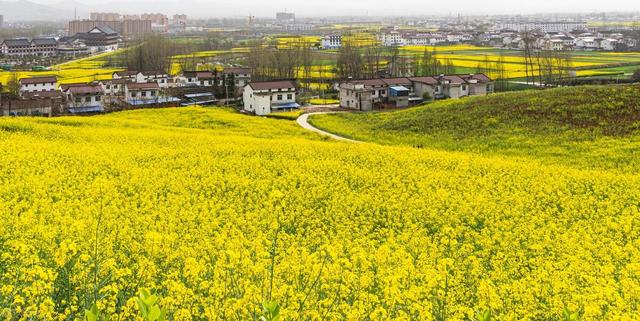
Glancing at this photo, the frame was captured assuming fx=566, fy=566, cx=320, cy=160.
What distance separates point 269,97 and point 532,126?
87.7 feet

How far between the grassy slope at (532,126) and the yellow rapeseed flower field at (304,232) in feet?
19.1

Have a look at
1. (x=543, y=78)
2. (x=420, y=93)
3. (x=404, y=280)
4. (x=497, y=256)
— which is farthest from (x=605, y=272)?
(x=543, y=78)

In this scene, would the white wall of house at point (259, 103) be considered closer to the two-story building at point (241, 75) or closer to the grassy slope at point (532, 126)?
the grassy slope at point (532, 126)

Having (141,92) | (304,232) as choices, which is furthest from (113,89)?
(304,232)

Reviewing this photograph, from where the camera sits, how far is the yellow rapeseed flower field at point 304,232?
8148 millimetres

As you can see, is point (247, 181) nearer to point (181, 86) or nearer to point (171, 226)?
point (171, 226)

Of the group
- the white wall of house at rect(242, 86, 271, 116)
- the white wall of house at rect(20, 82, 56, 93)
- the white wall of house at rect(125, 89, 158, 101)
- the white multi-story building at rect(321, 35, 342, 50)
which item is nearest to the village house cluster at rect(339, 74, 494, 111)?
the white wall of house at rect(242, 86, 271, 116)

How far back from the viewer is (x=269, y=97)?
5438 centimetres

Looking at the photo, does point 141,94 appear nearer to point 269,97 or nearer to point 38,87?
point 38,87

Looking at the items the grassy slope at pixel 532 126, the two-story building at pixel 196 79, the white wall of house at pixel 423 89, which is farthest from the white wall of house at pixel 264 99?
the white wall of house at pixel 423 89

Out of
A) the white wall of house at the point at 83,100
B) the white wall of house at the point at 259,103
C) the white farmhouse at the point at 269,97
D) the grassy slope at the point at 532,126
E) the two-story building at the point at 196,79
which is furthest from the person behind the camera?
the two-story building at the point at 196,79

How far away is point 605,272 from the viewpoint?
10.3 m

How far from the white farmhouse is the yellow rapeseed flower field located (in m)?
24.0

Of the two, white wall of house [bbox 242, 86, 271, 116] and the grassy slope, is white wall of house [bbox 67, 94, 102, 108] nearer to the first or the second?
white wall of house [bbox 242, 86, 271, 116]
